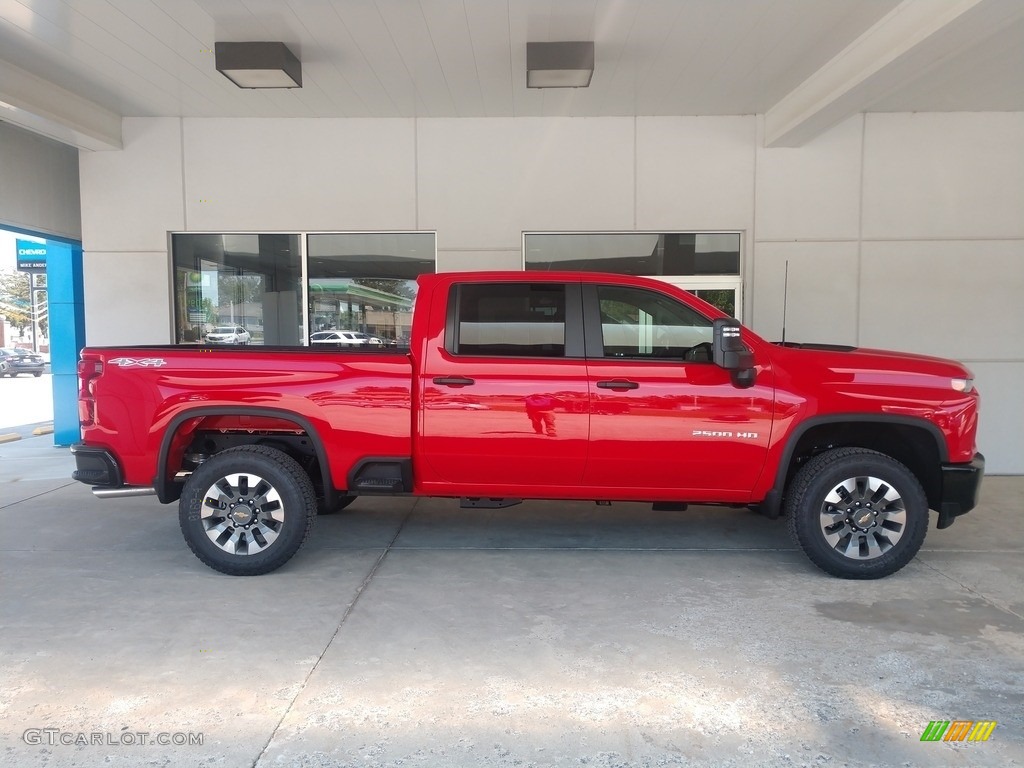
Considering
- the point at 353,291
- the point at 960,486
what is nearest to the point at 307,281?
the point at 353,291

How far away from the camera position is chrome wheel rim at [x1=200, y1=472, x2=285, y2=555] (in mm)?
4582

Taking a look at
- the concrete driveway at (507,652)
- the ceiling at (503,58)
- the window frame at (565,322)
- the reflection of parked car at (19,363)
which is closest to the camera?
the concrete driveway at (507,652)

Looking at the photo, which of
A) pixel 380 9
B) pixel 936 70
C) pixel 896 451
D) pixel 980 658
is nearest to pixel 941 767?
pixel 980 658

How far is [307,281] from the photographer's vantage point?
28.1ft

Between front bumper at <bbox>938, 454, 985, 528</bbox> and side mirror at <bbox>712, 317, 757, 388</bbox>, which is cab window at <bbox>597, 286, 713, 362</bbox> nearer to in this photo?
side mirror at <bbox>712, 317, 757, 388</bbox>

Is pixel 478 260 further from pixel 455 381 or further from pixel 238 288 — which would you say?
pixel 455 381

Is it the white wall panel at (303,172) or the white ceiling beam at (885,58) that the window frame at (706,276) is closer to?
the white ceiling beam at (885,58)

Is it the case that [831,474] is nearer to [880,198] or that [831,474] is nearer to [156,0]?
[880,198]

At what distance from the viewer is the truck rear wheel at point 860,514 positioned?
14.7ft

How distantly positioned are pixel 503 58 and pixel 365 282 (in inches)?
126

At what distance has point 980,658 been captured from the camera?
354cm

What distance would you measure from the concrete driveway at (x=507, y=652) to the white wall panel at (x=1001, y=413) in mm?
3052

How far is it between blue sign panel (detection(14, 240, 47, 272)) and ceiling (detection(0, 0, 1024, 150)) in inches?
225

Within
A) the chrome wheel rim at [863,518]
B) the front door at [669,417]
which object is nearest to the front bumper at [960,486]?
the chrome wheel rim at [863,518]
